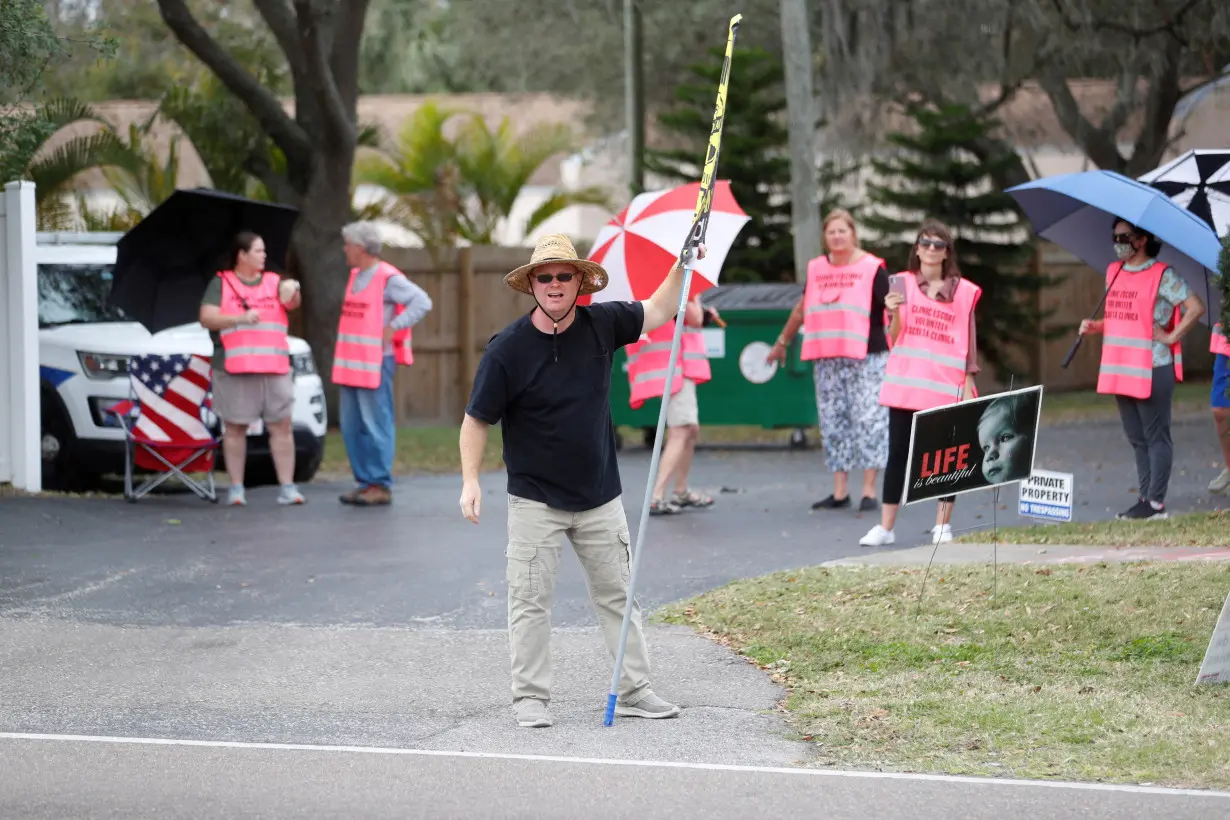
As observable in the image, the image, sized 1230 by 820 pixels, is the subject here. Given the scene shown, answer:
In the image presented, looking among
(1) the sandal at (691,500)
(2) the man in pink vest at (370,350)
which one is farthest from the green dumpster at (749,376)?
(2) the man in pink vest at (370,350)

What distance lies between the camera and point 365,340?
42.0 feet

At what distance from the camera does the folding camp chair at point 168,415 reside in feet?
42.5

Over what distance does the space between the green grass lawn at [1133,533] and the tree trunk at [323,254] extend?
1155cm

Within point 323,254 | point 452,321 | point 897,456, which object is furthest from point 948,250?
point 452,321

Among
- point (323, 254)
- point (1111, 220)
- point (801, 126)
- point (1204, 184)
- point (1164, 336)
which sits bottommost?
point (1164, 336)

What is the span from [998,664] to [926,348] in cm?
345

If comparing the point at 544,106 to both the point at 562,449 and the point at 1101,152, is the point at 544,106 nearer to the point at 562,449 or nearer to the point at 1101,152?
the point at 1101,152

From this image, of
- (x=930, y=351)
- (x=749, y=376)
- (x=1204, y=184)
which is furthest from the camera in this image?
(x=749, y=376)

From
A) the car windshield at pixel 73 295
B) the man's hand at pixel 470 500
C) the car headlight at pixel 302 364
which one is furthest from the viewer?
the car headlight at pixel 302 364

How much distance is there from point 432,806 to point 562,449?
5.27 feet

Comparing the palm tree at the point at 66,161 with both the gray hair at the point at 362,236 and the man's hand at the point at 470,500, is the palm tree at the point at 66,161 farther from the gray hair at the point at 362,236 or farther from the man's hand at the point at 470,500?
the man's hand at the point at 470,500

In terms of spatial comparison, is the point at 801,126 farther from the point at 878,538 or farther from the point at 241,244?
the point at 878,538

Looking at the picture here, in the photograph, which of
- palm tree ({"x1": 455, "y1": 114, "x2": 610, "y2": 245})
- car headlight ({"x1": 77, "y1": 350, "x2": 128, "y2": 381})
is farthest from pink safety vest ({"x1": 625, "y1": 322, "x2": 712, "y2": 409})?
palm tree ({"x1": 455, "y1": 114, "x2": 610, "y2": 245})

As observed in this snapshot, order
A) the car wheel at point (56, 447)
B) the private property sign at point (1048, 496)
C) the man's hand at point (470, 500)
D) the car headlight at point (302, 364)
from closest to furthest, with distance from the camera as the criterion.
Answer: the man's hand at point (470, 500) → the private property sign at point (1048, 496) → the car wheel at point (56, 447) → the car headlight at point (302, 364)
